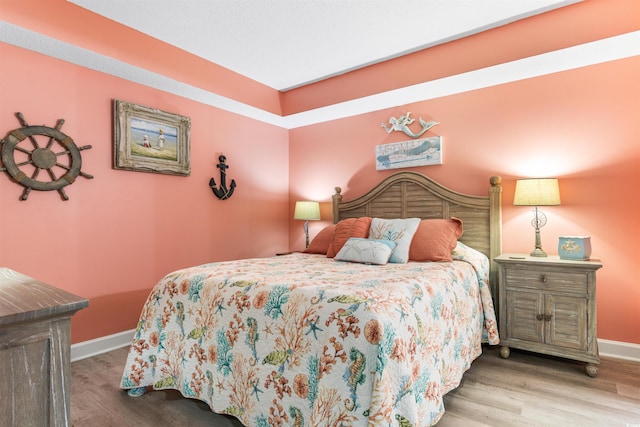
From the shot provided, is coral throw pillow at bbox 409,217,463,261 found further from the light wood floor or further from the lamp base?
the light wood floor

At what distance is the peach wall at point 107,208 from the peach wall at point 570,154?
2.19 m

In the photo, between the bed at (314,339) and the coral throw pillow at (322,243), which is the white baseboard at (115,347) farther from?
the coral throw pillow at (322,243)

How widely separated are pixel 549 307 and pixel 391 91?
2.31 metres

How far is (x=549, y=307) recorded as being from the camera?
247 cm

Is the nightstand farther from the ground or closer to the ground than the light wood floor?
farther from the ground

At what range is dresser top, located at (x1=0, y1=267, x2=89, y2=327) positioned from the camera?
2.49 feet

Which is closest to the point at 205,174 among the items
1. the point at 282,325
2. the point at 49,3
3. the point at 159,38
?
the point at 159,38

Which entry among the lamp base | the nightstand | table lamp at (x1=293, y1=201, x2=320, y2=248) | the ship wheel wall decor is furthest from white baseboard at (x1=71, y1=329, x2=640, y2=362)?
table lamp at (x1=293, y1=201, x2=320, y2=248)

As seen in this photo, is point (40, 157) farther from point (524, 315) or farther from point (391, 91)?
point (524, 315)

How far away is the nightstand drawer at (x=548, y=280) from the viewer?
7.76 ft

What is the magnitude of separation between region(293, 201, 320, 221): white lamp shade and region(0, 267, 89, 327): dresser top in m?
3.15

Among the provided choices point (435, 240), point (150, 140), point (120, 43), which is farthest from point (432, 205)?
point (120, 43)

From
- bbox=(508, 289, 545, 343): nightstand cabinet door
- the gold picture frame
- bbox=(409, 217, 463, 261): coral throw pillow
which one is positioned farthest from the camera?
the gold picture frame

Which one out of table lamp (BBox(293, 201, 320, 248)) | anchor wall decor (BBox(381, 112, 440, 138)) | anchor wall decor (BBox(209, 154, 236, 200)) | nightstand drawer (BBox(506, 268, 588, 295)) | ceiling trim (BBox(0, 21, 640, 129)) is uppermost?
ceiling trim (BBox(0, 21, 640, 129))
